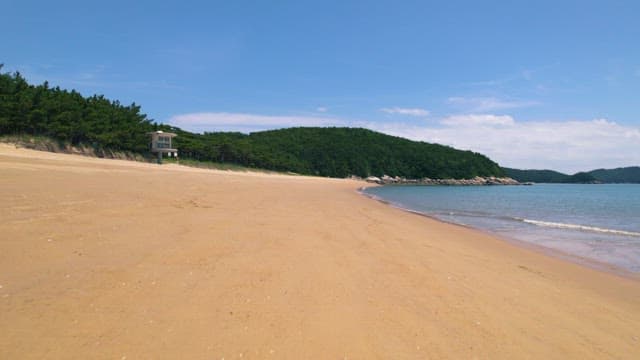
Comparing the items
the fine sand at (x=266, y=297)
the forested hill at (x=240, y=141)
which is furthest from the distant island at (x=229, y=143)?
the fine sand at (x=266, y=297)

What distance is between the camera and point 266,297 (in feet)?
15.2

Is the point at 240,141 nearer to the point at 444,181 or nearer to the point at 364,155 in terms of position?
the point at 364,155

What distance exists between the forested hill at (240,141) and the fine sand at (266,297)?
1372 inches

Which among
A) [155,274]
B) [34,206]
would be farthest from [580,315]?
[34,206]

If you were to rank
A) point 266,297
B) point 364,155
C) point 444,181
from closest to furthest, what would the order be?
point 266,297 < point 364,155 < point 444,181

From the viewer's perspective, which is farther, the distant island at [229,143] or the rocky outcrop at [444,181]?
the rocky outcrop at [444,181]

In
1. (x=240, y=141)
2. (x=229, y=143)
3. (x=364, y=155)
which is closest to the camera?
(x=229, y=143)

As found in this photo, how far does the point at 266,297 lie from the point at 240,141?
303 feet

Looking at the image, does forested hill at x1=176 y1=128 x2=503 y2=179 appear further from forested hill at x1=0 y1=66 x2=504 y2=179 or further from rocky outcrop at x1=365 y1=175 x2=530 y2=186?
rocky outcrop at x1=365 y1=175 x2=530 y2=186

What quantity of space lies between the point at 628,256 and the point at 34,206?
43.1 feet

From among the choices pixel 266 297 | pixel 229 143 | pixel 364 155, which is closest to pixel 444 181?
pixel 364 155

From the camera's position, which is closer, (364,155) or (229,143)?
(229,143)

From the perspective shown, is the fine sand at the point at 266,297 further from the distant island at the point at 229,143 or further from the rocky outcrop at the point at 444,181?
the rocky outcrop at the point at 444,181

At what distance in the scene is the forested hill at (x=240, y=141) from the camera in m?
38.7
